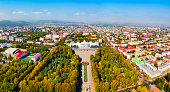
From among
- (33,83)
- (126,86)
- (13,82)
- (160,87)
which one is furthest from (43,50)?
(160,87)

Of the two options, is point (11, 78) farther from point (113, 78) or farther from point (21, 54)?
point (113, 78)

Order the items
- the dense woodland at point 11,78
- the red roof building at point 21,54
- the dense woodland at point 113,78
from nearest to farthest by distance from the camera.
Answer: the dense woodland at point 11,78
the dense woodland at point 113,78
the red roof building at point 21,54

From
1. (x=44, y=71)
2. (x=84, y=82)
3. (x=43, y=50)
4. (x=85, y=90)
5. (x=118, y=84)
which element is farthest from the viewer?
(x=43, y=50)

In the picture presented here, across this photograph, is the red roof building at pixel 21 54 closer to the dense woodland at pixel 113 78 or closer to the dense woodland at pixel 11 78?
the dense woodland at pixel 11 78

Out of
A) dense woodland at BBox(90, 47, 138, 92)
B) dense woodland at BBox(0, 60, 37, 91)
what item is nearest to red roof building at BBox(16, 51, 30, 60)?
dense woodland at BBox(0, 60, 37, 91)

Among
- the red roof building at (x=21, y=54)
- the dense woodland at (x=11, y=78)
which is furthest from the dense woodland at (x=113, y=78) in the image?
the red roof building at (x=21, y=54)

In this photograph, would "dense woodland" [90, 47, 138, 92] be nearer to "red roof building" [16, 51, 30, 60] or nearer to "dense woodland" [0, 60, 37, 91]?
"dense woodland" [0, 60, 37, 91]

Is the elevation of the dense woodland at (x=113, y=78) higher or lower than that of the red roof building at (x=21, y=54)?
lower

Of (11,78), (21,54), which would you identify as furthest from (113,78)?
(21,54)

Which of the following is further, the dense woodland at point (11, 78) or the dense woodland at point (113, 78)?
the dense woodland at point (113, 78)

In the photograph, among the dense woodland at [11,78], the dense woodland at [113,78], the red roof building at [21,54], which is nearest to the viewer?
the dense woodland at [11,78]

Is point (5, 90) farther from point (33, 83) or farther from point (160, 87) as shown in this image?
point (160, 87)
